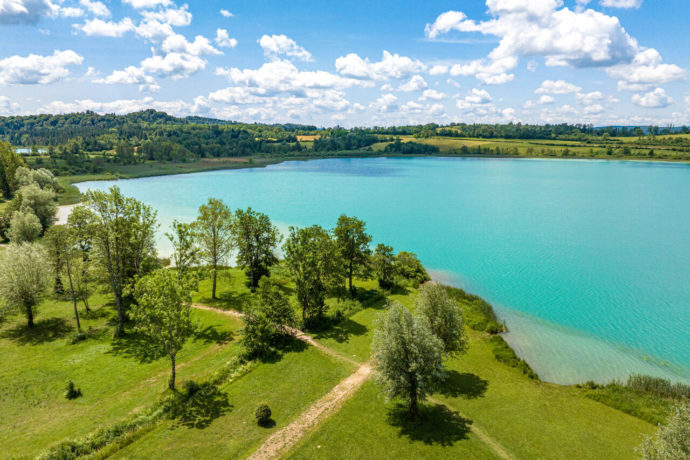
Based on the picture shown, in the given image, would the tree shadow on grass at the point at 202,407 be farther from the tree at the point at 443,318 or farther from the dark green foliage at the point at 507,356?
the dark green foliage at the point at 507,356

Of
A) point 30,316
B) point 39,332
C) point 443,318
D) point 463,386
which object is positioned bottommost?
point 463,386

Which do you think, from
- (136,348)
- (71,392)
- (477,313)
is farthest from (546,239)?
(71,392)

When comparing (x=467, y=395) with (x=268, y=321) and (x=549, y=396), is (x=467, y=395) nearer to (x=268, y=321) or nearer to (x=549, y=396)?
(x=549, y=396)

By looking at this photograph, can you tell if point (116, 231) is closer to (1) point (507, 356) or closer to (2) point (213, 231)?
(2) point (213, 231)

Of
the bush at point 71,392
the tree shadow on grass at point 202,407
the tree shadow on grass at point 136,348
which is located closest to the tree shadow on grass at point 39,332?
the tree shadow on grass at point 136,348

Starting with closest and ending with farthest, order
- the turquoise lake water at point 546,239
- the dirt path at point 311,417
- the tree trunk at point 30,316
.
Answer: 1. the dirt path at point 311,417
2. the tree trunk at point 30,316
3. the turquoise lake water at point 546,239

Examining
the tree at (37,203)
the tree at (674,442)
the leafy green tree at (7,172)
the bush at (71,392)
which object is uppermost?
the leafy green tree at (7,172)
